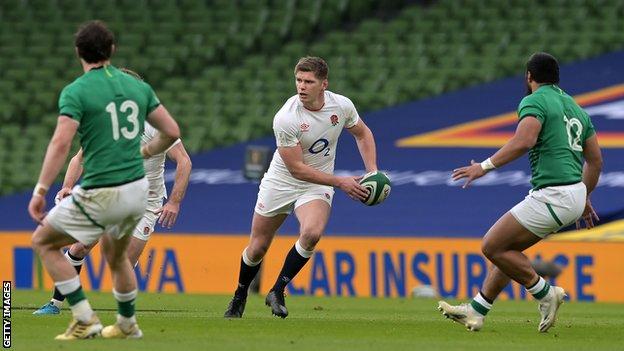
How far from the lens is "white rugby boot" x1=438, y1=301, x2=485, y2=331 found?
11547 mm

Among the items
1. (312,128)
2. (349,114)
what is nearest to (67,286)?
(312,128)

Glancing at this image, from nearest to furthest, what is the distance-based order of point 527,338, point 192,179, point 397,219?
1. point 527,338
2. point 397,219
3. point 192,179

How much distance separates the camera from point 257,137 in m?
27.0

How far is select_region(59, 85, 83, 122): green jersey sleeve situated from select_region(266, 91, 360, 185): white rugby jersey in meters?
3.46

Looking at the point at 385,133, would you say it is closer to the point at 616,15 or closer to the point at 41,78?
the point at 616,15

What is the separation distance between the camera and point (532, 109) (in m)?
11.0

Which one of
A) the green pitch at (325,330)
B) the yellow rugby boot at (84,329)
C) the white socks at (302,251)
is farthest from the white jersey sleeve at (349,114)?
the yellow rugby boot at (84,329)

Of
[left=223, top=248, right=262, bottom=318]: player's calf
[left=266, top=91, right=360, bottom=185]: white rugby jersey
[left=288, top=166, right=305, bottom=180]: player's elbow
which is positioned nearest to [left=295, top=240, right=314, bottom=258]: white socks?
[left=223, top=248, right=262, bottom=318]: player's calf

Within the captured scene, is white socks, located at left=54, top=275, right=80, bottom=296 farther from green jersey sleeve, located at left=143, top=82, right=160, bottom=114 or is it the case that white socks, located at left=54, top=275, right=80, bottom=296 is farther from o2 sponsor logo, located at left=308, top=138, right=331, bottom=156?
o2 sponsor logo, located at left=308, top=138, right=331, bottom=156

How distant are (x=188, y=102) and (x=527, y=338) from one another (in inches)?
732

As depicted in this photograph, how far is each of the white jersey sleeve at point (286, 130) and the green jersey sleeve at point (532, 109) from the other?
7.60 ft

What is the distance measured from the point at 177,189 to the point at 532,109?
10.1ft

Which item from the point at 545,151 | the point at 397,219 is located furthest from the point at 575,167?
the point at 397,219

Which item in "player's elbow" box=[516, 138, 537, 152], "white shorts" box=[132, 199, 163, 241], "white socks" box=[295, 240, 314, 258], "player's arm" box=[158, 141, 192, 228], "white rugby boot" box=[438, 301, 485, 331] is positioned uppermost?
"player's elbow" box=[516, 138, 537, 152]
